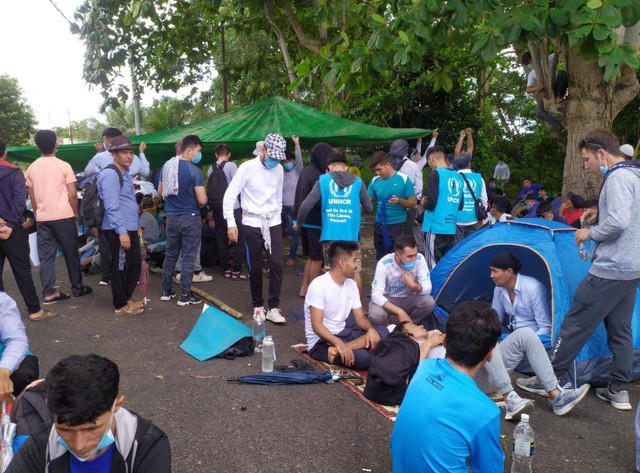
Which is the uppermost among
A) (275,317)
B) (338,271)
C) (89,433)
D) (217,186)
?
(217,186)

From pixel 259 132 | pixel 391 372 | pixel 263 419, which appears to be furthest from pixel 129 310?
pixel 259 132

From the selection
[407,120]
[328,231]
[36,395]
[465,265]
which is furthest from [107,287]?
[407,120]

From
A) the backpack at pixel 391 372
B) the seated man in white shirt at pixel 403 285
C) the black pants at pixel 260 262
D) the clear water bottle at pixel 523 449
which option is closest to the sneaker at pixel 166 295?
the black pants at pixel 260 262

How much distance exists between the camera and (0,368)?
2.65 m

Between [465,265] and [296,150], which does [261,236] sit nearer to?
[465,265]

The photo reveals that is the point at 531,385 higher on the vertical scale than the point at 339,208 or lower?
lower

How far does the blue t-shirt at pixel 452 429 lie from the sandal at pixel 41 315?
4677 mm

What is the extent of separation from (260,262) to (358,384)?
5.94 feet

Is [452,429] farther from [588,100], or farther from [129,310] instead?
[588,100]

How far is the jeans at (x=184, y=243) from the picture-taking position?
6.20 meters

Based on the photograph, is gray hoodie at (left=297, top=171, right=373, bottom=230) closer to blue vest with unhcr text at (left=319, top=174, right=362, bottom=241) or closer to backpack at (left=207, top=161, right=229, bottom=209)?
blue vest with unhcr text at (left=319, top=174, right=362, bottom=241)

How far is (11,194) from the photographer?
5.45 meters

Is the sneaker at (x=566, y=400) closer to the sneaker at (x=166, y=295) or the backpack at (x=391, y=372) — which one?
the backpack at (x=391, y=372)

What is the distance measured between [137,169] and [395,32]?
3852 millimetres
